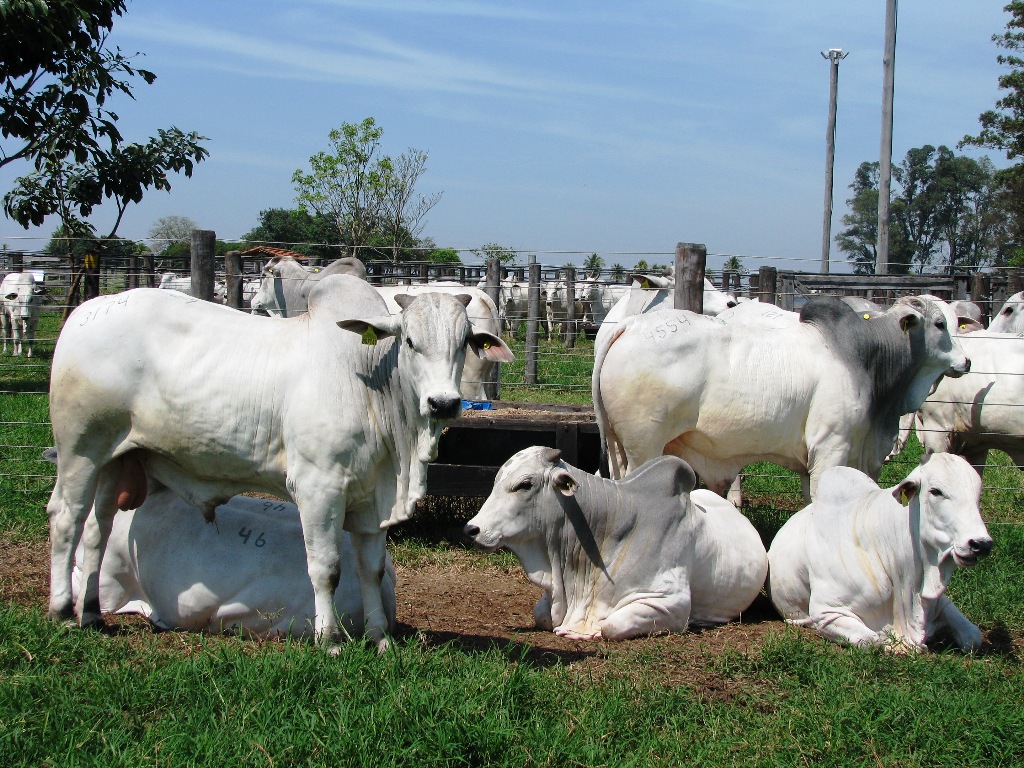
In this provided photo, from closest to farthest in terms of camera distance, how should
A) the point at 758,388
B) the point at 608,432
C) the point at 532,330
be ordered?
the point at 758,388 → the point at 608,432 → the point at 532,330

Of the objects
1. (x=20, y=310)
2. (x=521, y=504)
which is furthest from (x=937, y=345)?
(x=20, y=310)

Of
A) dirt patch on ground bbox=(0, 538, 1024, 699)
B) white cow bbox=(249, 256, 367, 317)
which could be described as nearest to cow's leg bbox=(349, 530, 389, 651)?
dirt patch on ground bbox=(0, 538, 1024, 699)

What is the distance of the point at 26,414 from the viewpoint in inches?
428

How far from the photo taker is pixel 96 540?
5312mm

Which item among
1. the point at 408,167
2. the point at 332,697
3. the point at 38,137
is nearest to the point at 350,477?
the point at 332,697

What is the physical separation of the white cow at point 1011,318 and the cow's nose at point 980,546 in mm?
6663

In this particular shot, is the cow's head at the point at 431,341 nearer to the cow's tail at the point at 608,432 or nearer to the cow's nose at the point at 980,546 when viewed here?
the cow's tail at the point at 608,432

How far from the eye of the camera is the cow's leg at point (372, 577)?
491 cm

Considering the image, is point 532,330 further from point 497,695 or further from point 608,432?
point 497,695

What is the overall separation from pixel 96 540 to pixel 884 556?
395cm

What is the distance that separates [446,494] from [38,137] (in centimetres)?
602

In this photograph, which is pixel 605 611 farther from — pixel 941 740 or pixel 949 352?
pixel 949 352

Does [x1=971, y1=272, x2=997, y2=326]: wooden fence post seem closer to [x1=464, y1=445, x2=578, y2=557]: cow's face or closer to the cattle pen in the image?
the cattle pen

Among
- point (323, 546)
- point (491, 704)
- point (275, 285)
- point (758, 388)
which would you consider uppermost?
point (275, 285)
